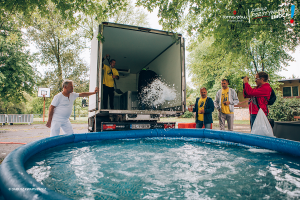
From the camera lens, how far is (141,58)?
8.27 meters

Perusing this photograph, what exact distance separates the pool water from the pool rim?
177 millimetres

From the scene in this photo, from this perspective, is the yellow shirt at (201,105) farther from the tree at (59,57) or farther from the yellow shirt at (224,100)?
the tree at (59,57)

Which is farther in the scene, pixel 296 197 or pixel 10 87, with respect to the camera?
pixel 10 87

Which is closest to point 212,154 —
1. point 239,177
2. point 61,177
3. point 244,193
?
point 239,177

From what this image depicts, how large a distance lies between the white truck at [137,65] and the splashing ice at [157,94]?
63 millimetres

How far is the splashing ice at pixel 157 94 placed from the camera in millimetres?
6516

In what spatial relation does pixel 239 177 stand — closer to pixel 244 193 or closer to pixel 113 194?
pixel 244 193

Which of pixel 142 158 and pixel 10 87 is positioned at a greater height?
pixel 10 87

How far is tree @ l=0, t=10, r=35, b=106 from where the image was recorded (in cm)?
1677

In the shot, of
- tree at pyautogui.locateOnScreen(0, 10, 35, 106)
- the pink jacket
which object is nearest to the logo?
the pink jacket

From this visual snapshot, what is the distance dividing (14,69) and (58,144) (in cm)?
1746

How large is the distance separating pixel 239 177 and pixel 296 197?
57cm

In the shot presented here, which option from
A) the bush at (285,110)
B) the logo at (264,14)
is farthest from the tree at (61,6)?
the bush at (285,110)

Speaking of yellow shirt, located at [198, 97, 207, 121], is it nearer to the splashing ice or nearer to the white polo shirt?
the splashing ice
